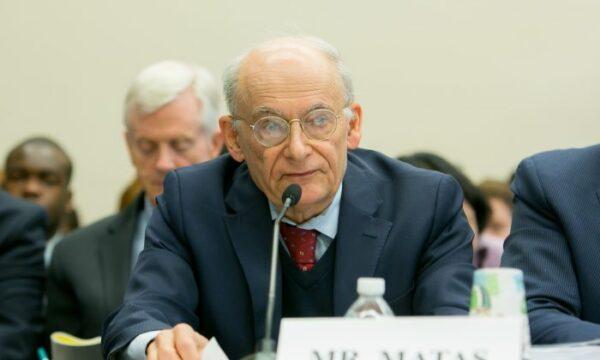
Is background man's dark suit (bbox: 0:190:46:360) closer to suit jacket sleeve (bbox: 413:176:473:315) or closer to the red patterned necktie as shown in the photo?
the red patterned necktie

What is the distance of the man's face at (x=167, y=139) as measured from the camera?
167 inches

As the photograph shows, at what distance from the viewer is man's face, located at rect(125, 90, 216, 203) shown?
4.24m

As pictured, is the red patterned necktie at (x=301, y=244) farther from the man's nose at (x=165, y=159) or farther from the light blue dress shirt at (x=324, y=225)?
the man's nose at (x=165, y=159)

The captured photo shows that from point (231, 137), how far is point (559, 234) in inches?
33.6

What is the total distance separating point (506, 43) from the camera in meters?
6.01

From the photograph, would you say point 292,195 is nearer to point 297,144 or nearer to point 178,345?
point 297,144

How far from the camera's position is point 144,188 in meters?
4.30

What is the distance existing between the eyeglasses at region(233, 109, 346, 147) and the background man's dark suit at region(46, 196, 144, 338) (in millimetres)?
1505

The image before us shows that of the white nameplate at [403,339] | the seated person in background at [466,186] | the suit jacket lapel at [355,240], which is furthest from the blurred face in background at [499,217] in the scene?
the white nameplate at [403,339]

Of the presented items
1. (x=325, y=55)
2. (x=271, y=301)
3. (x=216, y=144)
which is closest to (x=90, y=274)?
(x=216, y=144)

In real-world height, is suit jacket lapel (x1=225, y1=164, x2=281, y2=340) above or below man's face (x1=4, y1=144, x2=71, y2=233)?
above

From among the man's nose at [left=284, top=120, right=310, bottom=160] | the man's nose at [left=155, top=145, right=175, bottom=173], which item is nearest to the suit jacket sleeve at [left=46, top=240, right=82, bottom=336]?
the man's nose at [left=155, top=145, right=175, bottom=173]

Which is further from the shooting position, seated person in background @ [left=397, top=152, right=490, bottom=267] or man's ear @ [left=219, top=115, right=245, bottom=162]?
seated person in background @ [left=397, top=152, right=490, bottom=267]

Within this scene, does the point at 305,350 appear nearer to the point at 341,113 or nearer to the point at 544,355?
the point at 544,355
